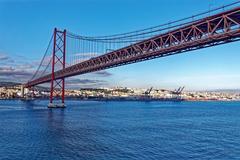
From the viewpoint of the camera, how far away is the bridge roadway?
26.0 meters

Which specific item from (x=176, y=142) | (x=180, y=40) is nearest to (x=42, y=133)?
(x=176, y=142)

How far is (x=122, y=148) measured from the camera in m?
26.4

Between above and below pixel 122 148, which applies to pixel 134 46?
above

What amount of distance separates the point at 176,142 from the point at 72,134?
33.9 ft

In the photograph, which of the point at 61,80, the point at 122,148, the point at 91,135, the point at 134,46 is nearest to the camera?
the point at 122,148

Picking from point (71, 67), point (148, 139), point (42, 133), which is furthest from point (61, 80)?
point (148, 139)

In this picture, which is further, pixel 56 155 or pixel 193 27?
pixel 193 27

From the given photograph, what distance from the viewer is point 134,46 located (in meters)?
43.2

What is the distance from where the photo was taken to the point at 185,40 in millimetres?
31719

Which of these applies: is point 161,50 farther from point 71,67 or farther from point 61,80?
point 61,80

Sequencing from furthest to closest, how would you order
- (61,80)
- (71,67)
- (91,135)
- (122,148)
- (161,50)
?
(61,80)
(71,67)
(161,50)
(91,135)
(122,148)

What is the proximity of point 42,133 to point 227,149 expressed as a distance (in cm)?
1754

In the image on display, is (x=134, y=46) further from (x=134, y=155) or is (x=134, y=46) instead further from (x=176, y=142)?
(x=134, y=155)

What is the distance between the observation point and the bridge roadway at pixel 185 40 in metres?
26.0
